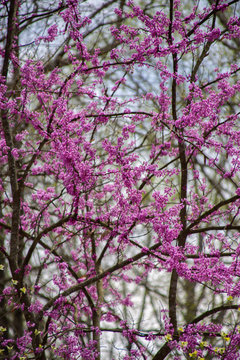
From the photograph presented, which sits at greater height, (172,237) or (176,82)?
(176,82)

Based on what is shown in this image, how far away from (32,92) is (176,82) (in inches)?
87.9

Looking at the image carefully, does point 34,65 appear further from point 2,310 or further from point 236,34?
point 2,310

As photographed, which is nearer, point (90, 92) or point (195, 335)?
point (195, 335)

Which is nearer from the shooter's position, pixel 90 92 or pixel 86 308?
pixel 90 92

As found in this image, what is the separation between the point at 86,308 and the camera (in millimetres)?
7996

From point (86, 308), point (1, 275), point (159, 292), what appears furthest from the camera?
point (159, 292)

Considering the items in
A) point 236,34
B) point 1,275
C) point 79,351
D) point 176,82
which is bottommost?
point 79,351

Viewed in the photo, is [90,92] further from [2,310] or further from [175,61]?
[2,310]

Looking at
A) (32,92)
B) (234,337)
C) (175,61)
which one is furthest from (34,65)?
→ (234,337)

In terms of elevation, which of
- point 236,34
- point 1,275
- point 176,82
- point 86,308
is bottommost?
point 86,308

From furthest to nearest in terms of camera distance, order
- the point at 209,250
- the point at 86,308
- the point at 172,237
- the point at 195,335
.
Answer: the point at 86,308 → the point at 209,250 → the point at 195,335 → the point at 172,237

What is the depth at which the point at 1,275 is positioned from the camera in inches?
411

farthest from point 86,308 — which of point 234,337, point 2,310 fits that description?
point 234,337

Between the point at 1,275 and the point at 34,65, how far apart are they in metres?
6.30
